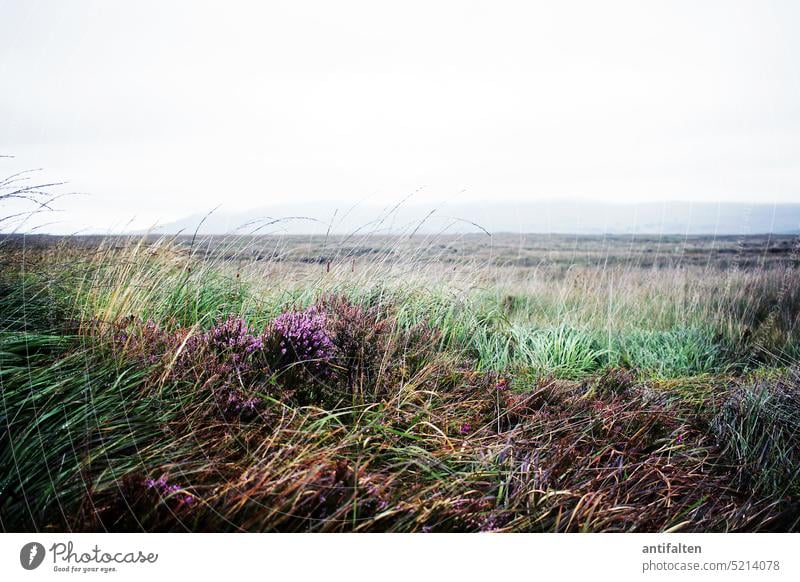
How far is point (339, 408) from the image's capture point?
6.89ft

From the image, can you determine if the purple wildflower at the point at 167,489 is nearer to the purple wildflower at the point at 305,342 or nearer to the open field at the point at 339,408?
the open field at the point at 339,408

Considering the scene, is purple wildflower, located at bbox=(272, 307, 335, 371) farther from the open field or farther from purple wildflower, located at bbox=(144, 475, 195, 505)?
purple wildflower, located at bbox=(144, 475, 195, 505)

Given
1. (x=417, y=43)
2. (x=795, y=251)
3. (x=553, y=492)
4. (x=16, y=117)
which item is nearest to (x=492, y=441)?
(x=553, y=492)

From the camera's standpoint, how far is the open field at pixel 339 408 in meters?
1.67

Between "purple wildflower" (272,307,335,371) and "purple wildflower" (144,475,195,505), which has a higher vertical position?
"purple wildflower" (272,307,335,371)

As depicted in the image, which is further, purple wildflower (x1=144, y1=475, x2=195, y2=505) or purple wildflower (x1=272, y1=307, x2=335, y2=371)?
purple wildflower (x1=272, y1=307, x2=335, y2=371)

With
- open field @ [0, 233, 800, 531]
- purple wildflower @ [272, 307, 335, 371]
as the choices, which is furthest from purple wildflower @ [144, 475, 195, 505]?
purple wildflower @ [272, 307, 335, 371]

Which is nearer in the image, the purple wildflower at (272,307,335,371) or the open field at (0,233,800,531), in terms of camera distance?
the open field at (0,233,800,531)

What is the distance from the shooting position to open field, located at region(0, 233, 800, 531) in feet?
5.47

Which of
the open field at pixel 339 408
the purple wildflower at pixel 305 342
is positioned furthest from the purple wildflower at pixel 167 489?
the purple wildflower at pixel 305 342

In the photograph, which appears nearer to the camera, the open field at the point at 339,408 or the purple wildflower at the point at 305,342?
the open field at the point at 339,408

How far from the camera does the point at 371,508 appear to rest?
1685 millimetres
